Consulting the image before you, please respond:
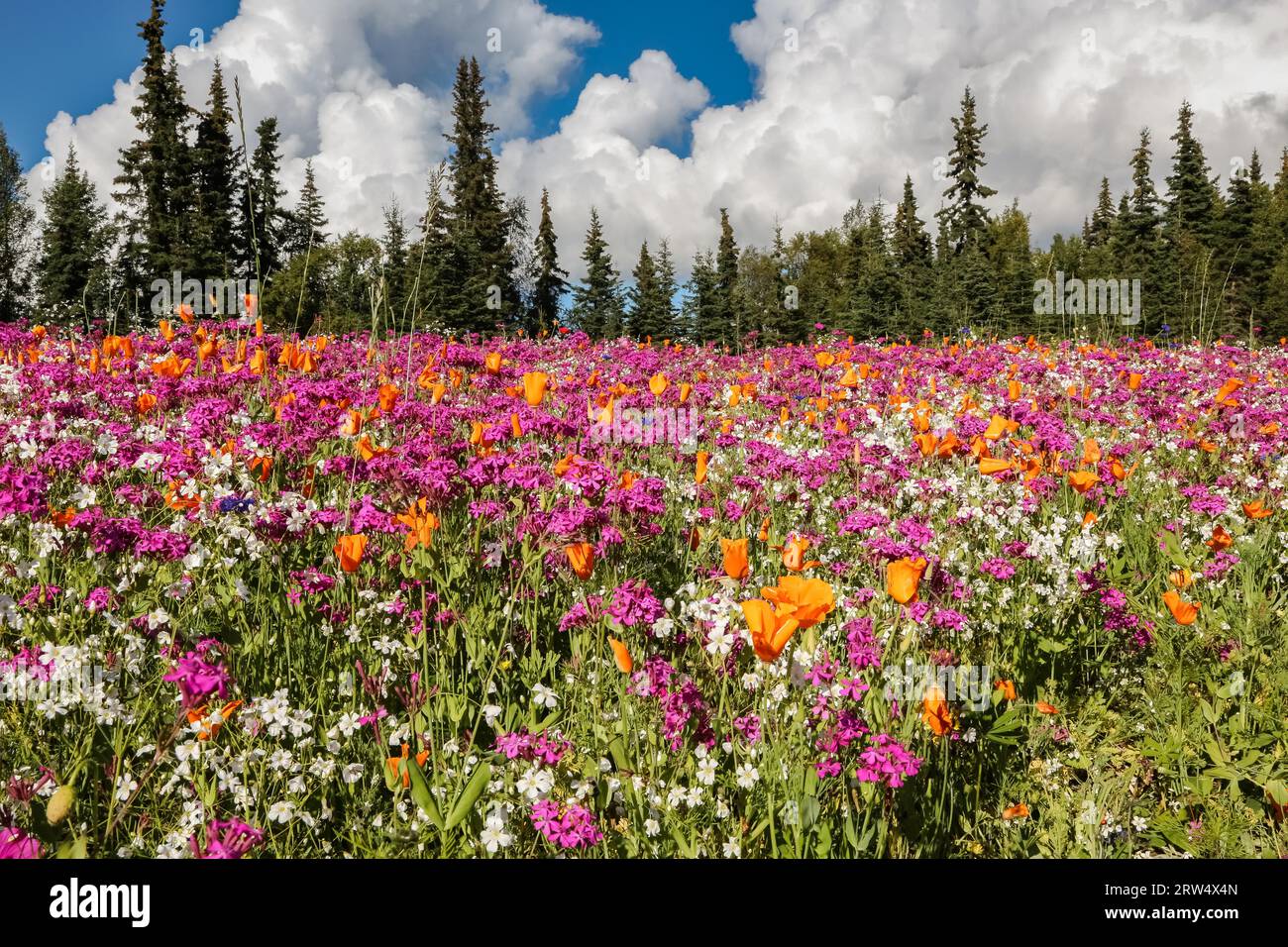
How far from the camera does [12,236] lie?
5144 cm

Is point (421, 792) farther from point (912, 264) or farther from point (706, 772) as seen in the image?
point (912, 264)

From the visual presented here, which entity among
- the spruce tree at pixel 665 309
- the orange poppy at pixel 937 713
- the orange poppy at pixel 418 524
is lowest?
the orange poppy at pixel 937 713

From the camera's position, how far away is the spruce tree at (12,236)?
136 ft

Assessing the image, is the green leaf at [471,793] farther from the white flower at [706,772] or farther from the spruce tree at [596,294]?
the spruce tree at [596,294]

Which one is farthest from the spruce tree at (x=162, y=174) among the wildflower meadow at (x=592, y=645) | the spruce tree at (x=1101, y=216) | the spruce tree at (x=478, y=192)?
the spruce tree at (x=1101, y=216)

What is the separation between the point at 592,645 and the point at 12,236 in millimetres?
67448

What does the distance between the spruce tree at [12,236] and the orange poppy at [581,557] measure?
4320cm

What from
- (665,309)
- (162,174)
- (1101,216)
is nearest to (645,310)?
(665,309)

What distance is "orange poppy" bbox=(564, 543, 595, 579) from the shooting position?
286 centimetres
